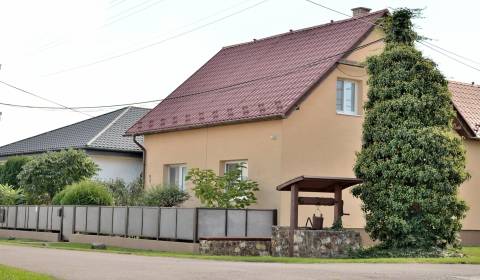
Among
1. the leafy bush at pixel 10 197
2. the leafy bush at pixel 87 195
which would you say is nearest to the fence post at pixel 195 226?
the leafy bush at pixel 87 195

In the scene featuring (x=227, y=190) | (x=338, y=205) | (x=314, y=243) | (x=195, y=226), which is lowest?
(x=314, y=243)

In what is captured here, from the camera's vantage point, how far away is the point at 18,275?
14102 millimetres

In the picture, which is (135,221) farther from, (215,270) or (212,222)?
(215,270)

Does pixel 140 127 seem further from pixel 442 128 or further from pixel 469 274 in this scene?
pixel 469 274

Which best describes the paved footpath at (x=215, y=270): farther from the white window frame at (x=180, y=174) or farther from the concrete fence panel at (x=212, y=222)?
the white window frame at (x=180, y=174)

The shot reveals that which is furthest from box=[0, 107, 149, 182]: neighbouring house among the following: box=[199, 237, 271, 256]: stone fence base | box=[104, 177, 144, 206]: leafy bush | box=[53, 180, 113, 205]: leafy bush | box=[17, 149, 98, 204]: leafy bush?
box=[199, 237, 271, 256]: stone fence base

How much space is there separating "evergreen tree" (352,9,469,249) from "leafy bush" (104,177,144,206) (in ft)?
34.3

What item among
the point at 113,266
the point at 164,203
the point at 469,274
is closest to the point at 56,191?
the point at 164,203

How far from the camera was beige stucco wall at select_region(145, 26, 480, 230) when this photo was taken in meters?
26.7

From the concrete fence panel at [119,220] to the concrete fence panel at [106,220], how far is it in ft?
0.88

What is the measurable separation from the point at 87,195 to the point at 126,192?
12.3ft

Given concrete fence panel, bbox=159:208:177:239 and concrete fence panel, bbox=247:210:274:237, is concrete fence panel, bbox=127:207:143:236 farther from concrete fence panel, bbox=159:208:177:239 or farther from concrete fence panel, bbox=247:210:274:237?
concrete fence panel, bbox=247:210:274:237

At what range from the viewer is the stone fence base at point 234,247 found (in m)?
23.1

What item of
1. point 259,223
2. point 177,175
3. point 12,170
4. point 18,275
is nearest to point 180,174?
point 177,175
